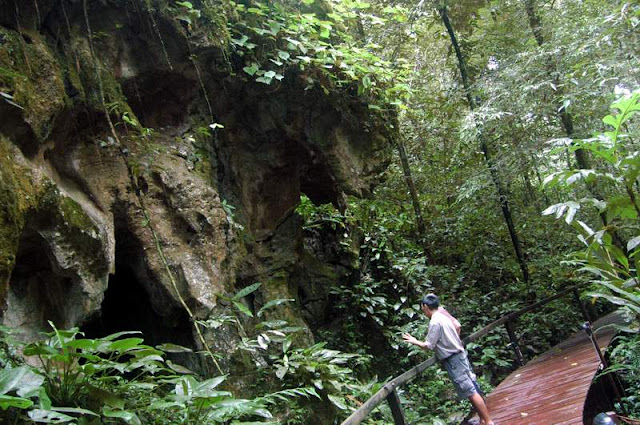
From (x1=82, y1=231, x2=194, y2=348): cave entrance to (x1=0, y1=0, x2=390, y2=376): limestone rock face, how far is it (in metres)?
0.02

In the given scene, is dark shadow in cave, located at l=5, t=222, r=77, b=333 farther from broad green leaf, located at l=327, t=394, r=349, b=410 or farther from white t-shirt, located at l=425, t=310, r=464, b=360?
white t-shirt, located at l=425, t=310, r=464, b=360

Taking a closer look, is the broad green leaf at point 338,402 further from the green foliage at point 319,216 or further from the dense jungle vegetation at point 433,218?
the green foliage at point 319,216

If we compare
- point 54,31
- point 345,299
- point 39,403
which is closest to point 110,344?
point 39,403

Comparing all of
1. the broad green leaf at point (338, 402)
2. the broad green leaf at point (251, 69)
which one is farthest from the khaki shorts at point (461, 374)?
the broad green leaf at point (251, 69)

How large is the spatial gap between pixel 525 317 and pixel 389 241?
332 centimetres

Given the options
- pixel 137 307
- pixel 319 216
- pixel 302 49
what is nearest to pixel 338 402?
pixel 137 307

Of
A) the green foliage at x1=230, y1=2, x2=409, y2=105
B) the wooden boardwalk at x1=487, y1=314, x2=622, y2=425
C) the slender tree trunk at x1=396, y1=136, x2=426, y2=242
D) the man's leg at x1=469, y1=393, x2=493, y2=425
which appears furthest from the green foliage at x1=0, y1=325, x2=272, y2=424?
the slender tree trunk at x1=396, y1=136, x2=426, y2=242

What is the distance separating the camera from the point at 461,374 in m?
4.68

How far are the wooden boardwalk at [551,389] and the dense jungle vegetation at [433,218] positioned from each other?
0.48 meters

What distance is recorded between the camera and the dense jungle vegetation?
125 inches

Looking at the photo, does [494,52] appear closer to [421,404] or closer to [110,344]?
[421,404]

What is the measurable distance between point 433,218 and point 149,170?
345 inches

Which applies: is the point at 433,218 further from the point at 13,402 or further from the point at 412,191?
the point at 13,402

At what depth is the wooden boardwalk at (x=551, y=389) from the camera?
4707mm
